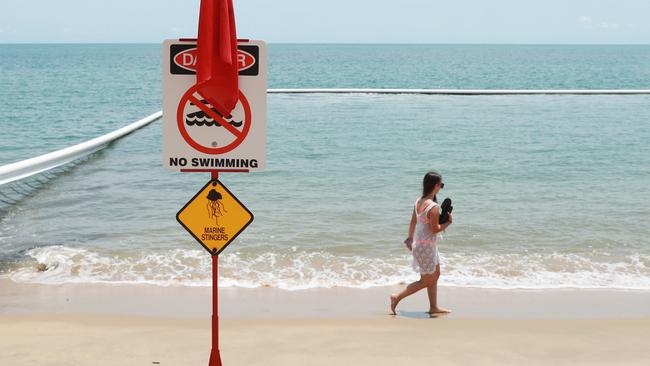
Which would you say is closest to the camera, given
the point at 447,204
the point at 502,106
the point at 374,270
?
the point at 447,204

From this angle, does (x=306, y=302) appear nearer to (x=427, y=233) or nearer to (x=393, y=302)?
(x=393, y=302)

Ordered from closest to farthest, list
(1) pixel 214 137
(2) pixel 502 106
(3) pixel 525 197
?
(1) pixel 214 137 < (3) pixel 525 197 < (2) pixel 502 106

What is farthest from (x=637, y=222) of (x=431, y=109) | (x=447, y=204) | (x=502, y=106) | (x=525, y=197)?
(x=502, y=106)

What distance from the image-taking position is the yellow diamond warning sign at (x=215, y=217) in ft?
15.7

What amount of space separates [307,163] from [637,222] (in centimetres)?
799

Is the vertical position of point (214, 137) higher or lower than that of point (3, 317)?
higher

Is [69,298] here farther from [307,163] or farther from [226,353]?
[307,163]

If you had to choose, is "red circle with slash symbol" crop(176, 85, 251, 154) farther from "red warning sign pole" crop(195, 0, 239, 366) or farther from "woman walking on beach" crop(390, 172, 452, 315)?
"woman walking on beach" crop(390, 172, 452, 315)

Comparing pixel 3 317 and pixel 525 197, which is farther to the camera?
pixel 525 197

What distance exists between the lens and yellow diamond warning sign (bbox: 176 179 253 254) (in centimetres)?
477

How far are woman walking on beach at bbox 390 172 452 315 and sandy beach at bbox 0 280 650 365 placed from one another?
388 mm

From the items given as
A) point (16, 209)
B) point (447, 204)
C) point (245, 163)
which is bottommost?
point (16, 209)

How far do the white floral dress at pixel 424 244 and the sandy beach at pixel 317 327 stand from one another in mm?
521

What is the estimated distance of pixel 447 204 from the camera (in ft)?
24.4
